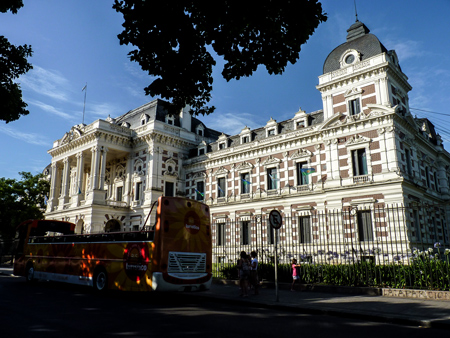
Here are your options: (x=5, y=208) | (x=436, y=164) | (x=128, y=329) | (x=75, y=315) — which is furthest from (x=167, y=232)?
(x=5, y=208)

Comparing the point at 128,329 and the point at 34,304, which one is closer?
the point at 128,329

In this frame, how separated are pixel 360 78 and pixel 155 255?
22225mm

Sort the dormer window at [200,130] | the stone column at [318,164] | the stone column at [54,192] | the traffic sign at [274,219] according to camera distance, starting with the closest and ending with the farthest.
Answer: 1. the traffic sign at [274,219]
2. the stone column at [318,164]
3. the stone column at [54,192]
4. the dormer window at [200,130]

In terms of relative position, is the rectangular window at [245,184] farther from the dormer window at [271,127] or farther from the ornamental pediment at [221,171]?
the dormer window at [271,127]

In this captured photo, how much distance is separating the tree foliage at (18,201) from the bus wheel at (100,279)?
34.0 metres

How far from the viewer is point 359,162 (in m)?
26.0

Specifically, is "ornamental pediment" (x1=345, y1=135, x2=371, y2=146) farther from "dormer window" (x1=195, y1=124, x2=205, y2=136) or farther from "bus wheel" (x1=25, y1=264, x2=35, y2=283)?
"bus wheel" (x1=25, y1=264, x2=35, y2=283)

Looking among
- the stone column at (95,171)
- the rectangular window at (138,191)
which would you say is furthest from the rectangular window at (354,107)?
the stone column at (95,171)

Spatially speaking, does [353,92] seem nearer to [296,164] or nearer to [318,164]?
[318,164]

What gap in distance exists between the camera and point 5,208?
43.0m

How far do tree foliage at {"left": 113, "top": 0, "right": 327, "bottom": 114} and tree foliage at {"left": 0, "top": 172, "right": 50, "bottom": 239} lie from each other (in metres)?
41.1

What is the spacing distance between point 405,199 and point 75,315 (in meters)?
22.2

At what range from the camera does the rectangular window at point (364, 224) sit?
957 inches

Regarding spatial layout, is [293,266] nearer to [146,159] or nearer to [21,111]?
[21,111]
